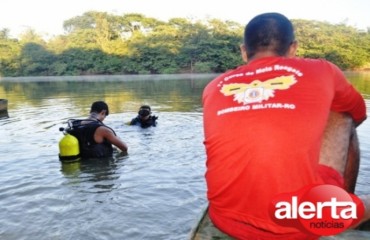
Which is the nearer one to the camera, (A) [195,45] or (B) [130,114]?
(B) [130,114]

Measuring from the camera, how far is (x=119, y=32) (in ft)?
252

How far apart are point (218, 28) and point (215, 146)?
63.9 metres

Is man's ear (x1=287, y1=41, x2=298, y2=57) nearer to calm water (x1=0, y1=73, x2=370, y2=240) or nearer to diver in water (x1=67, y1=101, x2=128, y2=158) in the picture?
calm water (x1=0, y1=73, x2=370, y2=240)

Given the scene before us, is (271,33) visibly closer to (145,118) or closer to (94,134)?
(94,134)

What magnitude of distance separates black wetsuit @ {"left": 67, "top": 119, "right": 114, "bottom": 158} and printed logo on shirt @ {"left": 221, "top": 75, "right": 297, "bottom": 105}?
5722mm

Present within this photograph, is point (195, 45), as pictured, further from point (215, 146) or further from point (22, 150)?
point (215, 146)

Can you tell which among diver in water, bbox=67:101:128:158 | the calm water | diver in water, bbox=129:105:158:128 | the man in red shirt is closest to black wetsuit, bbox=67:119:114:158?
diver in water, bbox=67:101:128:158

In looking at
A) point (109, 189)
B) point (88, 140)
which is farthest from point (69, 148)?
point (109, 189)


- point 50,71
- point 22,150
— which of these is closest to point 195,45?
point 50,71

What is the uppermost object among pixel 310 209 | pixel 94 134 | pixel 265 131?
pixel 265 131

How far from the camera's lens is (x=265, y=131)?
6.14ft

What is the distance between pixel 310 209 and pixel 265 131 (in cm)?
45

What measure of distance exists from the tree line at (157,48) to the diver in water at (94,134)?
52.6 metres

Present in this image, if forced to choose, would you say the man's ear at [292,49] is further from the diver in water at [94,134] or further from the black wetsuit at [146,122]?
the black wetsuit at [146,122]
